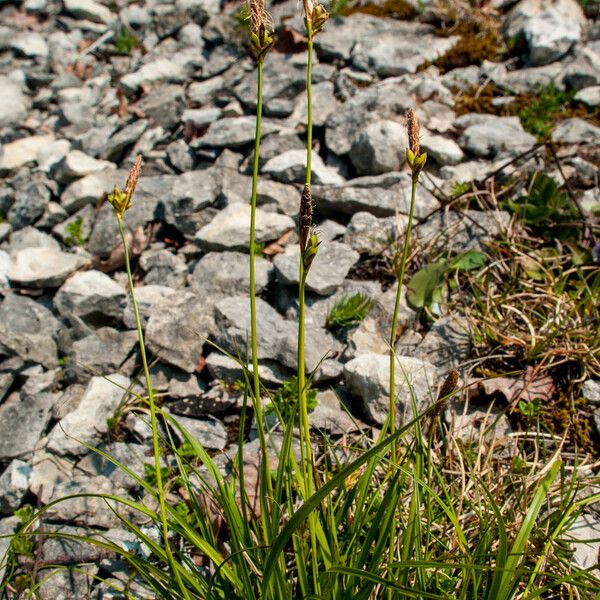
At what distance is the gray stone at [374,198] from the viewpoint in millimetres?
4391

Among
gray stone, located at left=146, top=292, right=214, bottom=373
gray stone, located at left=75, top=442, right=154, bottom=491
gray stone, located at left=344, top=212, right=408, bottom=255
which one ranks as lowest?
gray stone, located at left=75, top=442, right=154, bottom=491

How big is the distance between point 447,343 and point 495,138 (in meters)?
1.96

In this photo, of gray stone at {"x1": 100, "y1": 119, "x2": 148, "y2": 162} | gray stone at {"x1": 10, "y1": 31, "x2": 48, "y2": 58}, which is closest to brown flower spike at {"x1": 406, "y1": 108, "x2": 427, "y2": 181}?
gray stone at {"x1": 100, "y1": 119, "x2": 148, "y2": 162}

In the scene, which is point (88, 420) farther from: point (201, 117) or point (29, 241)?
point (201, 117)

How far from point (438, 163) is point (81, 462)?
10.5 ft

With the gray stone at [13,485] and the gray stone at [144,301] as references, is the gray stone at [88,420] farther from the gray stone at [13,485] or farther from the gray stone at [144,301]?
the gray stone at [144,301]

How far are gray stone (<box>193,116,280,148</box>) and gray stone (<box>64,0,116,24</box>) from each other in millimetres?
3608

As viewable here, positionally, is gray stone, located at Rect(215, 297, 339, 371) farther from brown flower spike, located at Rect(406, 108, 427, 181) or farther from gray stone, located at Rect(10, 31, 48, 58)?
gray stone, located at Rect(10, 31, 48, 58)

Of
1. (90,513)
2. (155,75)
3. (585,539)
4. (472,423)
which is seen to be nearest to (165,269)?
(90,513)

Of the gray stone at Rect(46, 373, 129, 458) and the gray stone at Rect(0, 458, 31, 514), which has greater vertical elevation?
the gray stone at Rect(46, 373, 129, 458)

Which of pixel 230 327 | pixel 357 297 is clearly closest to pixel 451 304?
pixel 357 297

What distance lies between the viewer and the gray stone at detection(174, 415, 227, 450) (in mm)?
3223

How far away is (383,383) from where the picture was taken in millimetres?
3076

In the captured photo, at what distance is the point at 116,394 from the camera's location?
345cm
